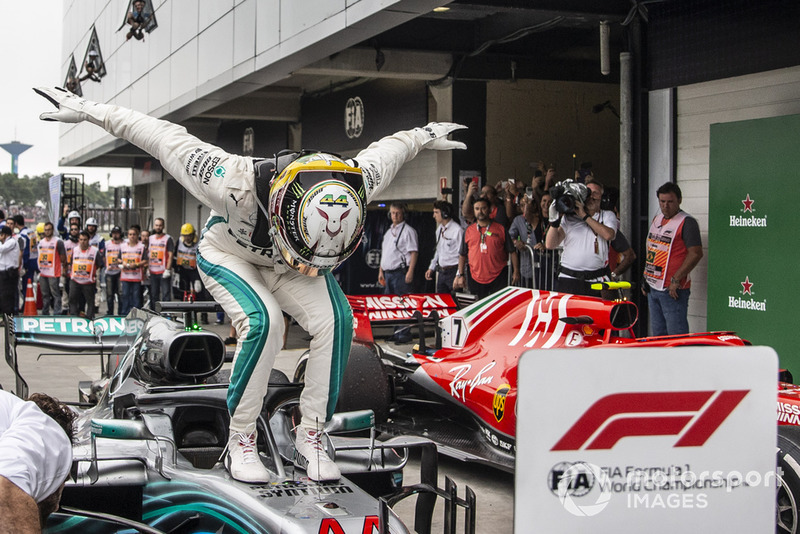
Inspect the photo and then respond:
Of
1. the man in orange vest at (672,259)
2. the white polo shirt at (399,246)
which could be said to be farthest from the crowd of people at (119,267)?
the man in orange vest at (672,259)

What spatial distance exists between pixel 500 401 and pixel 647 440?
11.1 feet

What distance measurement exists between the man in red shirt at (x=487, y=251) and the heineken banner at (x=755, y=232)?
269cm

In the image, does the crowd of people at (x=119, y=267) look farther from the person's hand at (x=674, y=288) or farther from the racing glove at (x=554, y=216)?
the person's hand at (x=674, y=288)

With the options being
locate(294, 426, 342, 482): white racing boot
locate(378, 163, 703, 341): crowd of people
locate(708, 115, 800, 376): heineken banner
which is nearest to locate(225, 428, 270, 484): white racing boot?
locate(294, 426, 342, 482): white racing boot

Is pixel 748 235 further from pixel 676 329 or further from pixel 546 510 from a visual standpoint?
pixel 546 510

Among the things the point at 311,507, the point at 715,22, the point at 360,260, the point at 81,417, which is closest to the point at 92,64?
the point at 360,260

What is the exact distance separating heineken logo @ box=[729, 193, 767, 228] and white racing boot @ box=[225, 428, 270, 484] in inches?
228

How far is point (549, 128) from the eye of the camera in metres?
14.8

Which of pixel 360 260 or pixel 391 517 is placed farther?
pixel 360 260

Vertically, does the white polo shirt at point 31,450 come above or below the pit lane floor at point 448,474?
above

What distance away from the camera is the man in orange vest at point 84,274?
15.4 metres

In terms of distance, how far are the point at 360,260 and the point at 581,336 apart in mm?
9208

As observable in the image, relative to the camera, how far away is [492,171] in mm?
14305

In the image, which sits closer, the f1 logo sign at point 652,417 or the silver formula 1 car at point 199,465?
the f1 logo sign at point 652,417
